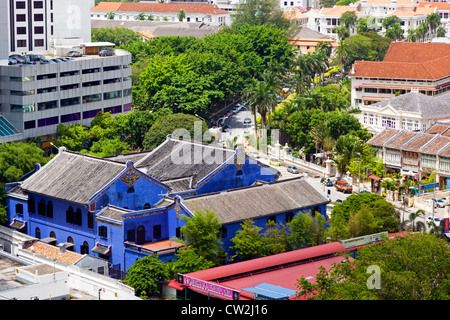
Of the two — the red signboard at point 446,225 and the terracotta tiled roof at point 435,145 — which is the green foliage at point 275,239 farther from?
the terracotta tiled roof at point 435,145

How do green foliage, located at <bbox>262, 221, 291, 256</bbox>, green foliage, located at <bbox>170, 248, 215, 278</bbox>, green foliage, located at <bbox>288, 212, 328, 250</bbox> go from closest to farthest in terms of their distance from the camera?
1. green foliage, located at <bbox>170, 248, 215, 278</bbox>
2. green foliage, located at <bbox>262, 221, 291, 256</bbox>
3. green foliage, located at <bbox>288, 212, 328, 250</bbox>

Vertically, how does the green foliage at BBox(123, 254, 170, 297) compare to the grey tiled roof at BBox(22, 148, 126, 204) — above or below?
below

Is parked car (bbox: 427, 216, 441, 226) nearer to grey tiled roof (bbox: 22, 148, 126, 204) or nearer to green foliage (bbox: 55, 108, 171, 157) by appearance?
grey tiled roof (bbox: 22, 148, 126, 204)

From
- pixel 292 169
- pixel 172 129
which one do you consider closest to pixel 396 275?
pixel 292 169

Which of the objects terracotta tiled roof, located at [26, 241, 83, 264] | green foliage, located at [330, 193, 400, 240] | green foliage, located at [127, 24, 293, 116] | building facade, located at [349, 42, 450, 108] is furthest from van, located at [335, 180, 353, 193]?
building facade, located at [349, 42, 450, 108]

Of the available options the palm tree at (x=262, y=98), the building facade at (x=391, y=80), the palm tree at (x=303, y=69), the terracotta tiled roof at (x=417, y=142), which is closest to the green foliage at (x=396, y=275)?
the terracotta tiled roof at (x=417, y=142)

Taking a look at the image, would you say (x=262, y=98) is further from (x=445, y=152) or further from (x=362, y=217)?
(x=362, y=217)
